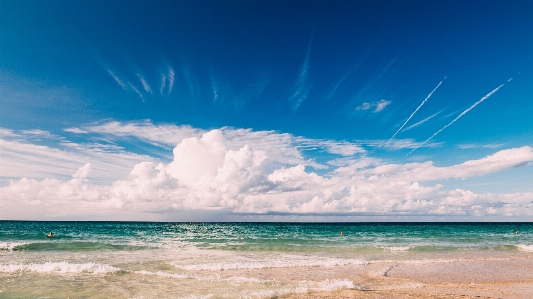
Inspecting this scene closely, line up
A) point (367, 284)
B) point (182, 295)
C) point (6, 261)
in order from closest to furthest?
point (182, 295), point (367, 284), point (6, 261)

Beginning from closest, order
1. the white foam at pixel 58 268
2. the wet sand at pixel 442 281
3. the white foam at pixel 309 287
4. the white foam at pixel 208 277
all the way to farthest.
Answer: the wet sand at pixel 442 281
the white foam at pixel 309 287
the white foam at pixel 208 277
the white foam at pixel 58 268

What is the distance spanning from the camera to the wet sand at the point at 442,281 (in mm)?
12531

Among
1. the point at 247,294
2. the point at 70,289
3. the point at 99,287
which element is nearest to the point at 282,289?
the point at 247,294

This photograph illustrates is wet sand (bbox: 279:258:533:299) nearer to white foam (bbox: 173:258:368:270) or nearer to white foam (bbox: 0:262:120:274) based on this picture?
white foam (bbox: 173:258:368:270)

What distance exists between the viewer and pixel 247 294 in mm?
12688

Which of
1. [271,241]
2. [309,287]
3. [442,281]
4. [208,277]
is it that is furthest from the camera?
[271,241]

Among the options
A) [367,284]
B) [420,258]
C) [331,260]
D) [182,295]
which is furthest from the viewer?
[420,258]

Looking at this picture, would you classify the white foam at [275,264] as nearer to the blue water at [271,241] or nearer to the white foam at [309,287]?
the white foam at [309,287]

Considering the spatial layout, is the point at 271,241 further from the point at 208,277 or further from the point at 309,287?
Answer: the point at 309,287

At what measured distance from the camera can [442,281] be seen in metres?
15.2

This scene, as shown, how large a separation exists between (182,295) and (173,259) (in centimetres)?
1048

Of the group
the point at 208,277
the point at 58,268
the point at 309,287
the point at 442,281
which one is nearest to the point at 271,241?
the point at 208,277

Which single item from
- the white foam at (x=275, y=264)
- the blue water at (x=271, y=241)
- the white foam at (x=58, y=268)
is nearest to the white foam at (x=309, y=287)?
the white foam at (x=275, y=264)

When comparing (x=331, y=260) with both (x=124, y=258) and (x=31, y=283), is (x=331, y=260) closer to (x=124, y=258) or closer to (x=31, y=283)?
(x=124, y=258)
